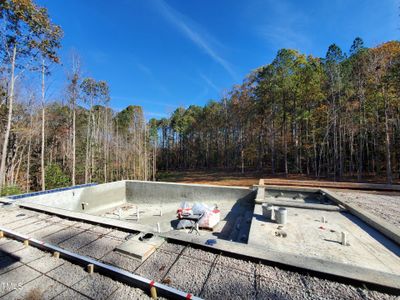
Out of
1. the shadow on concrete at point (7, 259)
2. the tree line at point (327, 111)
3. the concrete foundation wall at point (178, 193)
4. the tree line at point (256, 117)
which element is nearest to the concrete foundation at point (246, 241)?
the concrete foundation wall at point (178, 193)

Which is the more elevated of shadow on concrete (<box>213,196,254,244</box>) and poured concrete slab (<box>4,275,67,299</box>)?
poured concrete slab (<box>4,275,67,299</box>)

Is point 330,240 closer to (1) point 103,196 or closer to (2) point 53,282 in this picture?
(2) point 53,282

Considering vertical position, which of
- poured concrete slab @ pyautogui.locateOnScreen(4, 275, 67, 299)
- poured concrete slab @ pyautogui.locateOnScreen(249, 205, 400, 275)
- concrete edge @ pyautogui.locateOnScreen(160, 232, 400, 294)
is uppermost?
concrete edge @ pyautogui.locateOnScreen(160, 232, 400, 294)

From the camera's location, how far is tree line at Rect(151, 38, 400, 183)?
10.2 meters

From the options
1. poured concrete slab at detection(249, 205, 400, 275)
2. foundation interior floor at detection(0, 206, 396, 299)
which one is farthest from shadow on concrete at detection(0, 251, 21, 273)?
poured concrete slab at detection(249, 205, 400, 275)

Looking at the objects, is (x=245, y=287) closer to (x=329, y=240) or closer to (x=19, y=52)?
(x=329, y=240)

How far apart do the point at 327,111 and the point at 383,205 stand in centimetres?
950

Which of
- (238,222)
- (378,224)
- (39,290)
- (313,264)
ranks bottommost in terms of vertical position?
(238,222)

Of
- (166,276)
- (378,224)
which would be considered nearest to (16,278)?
(166,276)

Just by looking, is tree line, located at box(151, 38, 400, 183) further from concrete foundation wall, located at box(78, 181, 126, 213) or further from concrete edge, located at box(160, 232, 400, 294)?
concrete foundation wall, located at box(78, 181, 126, 213)

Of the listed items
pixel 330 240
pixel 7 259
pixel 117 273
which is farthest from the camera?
pixel 330 240

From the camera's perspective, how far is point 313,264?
5.84ft

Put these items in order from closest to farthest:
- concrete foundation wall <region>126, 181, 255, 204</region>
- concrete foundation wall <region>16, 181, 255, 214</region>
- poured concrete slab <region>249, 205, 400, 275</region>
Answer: poured concrete slab <region>249, 205, 400, 275</region> < concrete foundation wall <region>16, 181, 255, 214</region> < concrete foundation wall <region>126, 181, 255, 204</region>

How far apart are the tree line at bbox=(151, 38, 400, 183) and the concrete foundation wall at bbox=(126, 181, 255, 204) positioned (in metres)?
8.31
